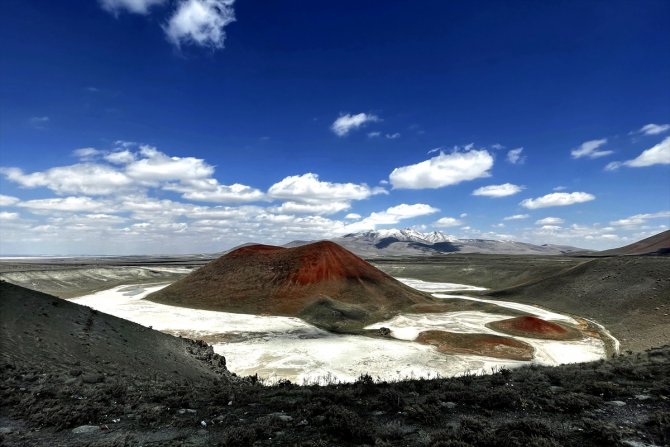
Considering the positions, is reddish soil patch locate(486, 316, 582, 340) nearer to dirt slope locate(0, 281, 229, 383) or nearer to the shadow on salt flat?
the shadow on salt flat

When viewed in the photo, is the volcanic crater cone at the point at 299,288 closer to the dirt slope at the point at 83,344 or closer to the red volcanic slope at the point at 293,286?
the red volcanic slope at the point at 293,286

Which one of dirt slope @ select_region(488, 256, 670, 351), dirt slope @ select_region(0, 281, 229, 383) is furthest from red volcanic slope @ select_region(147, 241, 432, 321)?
dirt slope @ select_region(0, 281, 229, 383)

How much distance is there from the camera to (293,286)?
6475 cm

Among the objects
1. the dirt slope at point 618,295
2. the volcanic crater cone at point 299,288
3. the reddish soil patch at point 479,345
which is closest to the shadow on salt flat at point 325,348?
the reddish soil patch at point 479,345

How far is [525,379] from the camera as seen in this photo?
488 inches

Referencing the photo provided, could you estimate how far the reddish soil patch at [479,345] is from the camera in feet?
116

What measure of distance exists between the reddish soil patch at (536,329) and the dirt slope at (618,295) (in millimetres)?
5010

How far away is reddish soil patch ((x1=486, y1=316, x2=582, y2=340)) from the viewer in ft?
141

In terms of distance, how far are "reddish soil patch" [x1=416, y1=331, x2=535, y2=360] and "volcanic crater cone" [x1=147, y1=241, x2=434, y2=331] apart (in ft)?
39.8

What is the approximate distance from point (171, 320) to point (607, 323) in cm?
5815

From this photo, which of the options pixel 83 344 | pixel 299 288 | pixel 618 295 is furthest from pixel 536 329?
pixel 83 344

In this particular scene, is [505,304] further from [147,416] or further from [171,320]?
[147,416]

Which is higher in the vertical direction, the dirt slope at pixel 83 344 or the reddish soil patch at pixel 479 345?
the dirt slope at pixel 83 344

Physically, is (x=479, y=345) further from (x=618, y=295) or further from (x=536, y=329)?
(x=618, y=295)
